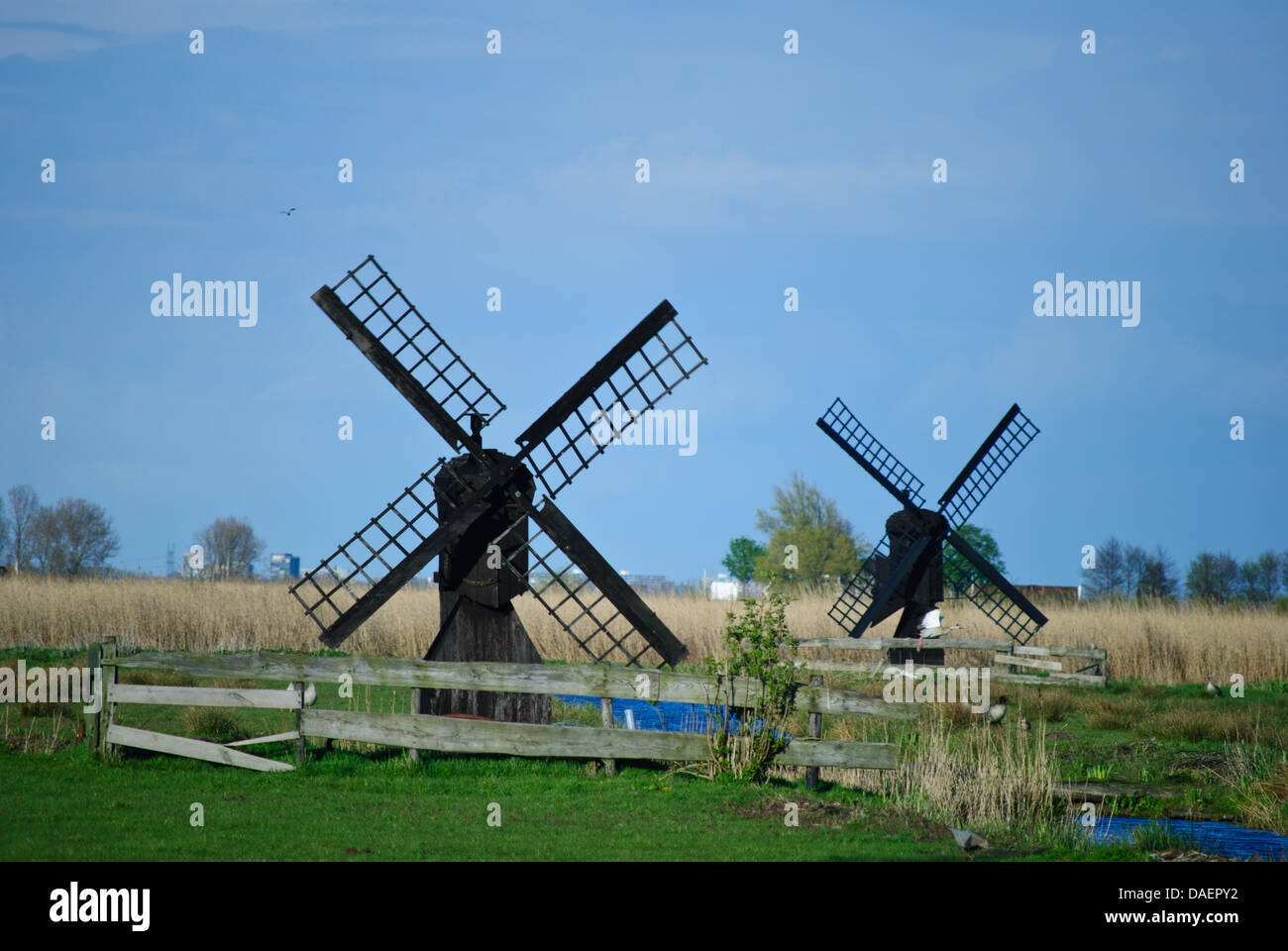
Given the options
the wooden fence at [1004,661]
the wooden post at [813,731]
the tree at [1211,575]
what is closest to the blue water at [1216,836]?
the wooden post at [813,731]

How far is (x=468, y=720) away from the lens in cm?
1285

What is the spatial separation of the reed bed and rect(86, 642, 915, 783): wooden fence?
14.4 m

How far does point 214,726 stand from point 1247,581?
88.5m

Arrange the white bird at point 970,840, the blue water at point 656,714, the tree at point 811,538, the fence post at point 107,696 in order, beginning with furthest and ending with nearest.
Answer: the tree at point 811,538 < the blue water at point 656,714 < the fence post at point 107,696 < the white bird at point 970,840

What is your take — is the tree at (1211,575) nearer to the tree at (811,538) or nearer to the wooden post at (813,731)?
the tree at (811,538)

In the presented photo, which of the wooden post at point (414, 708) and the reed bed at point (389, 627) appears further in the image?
the reed bed at point (389, 627)

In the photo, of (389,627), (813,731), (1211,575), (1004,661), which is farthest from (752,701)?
(1211,575)

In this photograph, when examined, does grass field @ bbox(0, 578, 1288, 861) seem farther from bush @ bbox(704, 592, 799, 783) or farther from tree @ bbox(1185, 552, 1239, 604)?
tree @ bbox(1185, 552, 1239, 604)

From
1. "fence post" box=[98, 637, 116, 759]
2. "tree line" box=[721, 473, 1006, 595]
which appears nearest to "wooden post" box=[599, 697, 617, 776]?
→ "fence post" box=[98, 637, 116, 759]

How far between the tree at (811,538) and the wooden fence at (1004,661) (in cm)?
3901

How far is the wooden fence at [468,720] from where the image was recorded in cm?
1275

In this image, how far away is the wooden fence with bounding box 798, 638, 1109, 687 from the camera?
82.7ft

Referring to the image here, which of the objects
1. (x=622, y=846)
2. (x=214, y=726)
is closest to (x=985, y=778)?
(x=622, y=846)
